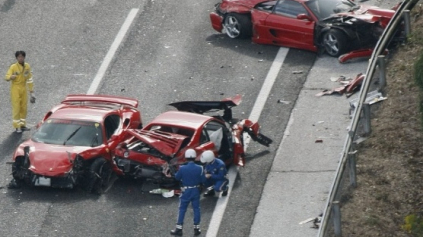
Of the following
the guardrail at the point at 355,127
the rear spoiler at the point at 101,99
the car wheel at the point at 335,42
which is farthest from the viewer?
the car wheel at the point at 335,42

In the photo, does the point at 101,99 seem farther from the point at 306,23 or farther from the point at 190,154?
the point at 306,23

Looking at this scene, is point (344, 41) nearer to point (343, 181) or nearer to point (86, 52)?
point (86, 52)

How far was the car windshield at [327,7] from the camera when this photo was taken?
27.1m

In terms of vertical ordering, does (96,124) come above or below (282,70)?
above

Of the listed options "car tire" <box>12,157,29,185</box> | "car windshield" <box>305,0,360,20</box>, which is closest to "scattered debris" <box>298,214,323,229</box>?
"car tire" <box>12,157,29,185</box>

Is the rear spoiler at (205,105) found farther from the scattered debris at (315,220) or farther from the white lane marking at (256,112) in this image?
the scattered debris at (315,220)

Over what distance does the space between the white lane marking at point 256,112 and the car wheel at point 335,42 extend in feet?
3.59

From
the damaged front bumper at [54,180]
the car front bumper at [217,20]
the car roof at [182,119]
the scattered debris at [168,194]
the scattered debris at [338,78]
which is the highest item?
the damaged front bumper at [54,180]

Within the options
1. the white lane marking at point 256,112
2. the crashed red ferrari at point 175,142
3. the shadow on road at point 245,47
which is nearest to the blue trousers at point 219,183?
the white lane marking at point 256,112

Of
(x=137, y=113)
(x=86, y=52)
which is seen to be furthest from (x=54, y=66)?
(x=137, y=113)

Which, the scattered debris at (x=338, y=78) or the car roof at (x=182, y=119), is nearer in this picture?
the car roof at (x=182, y=119)

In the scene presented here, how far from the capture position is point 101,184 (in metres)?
21.3

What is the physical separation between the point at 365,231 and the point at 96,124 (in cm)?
607

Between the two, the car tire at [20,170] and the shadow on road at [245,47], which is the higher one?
the car tire at [20,170]
